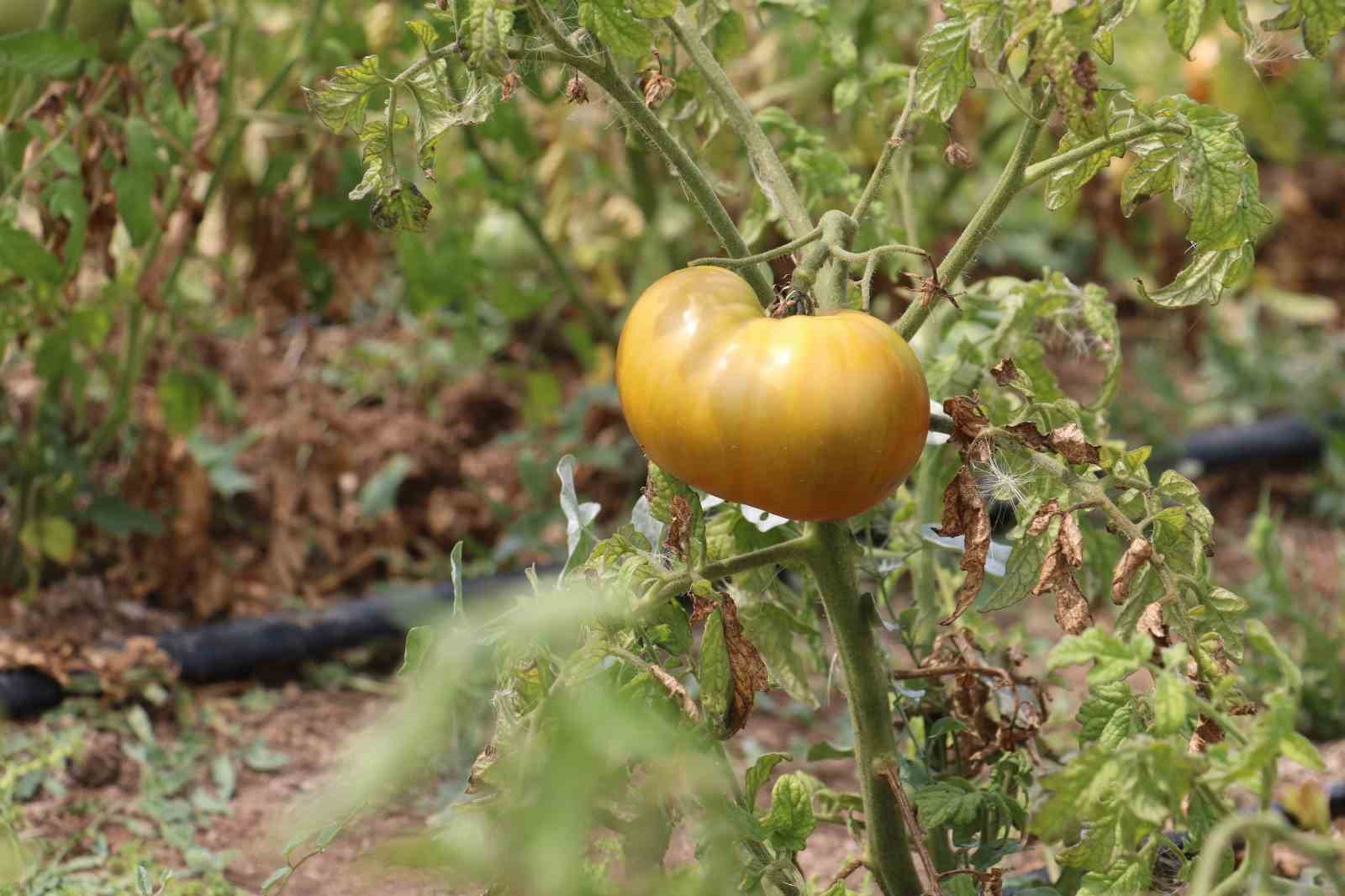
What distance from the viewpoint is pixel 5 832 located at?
63.8 inches

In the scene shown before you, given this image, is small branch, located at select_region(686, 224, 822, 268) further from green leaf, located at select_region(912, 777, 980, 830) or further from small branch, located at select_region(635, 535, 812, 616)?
green leaf, located at select_region(912, 777, 980, 830)

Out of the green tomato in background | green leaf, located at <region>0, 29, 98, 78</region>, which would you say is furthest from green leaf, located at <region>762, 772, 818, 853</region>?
the green tomato in background

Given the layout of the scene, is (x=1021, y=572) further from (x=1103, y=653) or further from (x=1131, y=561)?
(x=1103, y=653)

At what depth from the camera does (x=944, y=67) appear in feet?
3.40

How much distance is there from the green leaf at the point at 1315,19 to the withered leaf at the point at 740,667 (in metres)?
0.56

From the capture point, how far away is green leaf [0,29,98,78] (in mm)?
1727

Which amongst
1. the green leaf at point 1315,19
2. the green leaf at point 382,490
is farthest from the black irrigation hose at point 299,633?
the green leaf at point 1315,19

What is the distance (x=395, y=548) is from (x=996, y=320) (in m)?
1.45

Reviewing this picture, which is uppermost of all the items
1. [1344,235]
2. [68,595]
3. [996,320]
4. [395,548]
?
[996,320]

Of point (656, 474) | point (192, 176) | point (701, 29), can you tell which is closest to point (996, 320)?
point (701, 29)

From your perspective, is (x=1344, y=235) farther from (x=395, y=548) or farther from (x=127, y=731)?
(x=127, y=731)

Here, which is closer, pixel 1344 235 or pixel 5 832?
pixel 5 832

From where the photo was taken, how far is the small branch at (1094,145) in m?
1.04

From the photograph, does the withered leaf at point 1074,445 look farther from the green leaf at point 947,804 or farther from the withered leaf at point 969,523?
the green leaf at point 947,804
